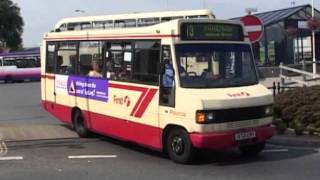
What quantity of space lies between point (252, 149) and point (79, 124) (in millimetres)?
4376

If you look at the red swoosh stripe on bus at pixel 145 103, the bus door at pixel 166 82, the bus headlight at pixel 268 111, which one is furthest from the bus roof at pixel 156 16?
the bus headlight at pixel 268 111

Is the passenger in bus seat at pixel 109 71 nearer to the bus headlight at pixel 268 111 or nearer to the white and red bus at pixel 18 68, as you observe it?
the bus headlight at pixel 268 111

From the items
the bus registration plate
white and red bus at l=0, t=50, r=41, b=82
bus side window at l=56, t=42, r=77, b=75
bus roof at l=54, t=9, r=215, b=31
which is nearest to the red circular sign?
bus roof at l=54, t=9, r=215, b=31

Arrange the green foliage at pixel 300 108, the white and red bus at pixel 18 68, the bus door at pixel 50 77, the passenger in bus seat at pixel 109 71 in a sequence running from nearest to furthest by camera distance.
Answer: the passenger in bus seat at pixel 109 71 < the green foliage at pixel 300 108 < the bus door at pixel 50 77 < the white and red bus at pixel 18 68

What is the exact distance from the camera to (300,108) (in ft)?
45.7

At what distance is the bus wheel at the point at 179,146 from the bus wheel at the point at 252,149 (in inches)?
50.0

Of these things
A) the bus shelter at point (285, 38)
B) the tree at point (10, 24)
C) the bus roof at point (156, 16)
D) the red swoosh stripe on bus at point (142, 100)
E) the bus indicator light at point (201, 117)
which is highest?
the tree at point (10, 24)

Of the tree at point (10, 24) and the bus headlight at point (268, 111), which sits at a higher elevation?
the tree at point (10, 24)

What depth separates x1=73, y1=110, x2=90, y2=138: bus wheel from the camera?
14.0 meters

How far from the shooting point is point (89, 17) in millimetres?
14828

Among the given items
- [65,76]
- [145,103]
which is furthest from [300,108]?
[65,76]

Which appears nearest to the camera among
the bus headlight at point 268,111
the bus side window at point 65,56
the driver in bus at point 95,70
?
the bus headlight at point 268,111

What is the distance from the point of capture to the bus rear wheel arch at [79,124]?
13984 mm

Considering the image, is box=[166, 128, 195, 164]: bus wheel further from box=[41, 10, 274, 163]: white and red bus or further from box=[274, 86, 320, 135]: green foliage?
box=[274, 86, 320, 135]: green foliage
